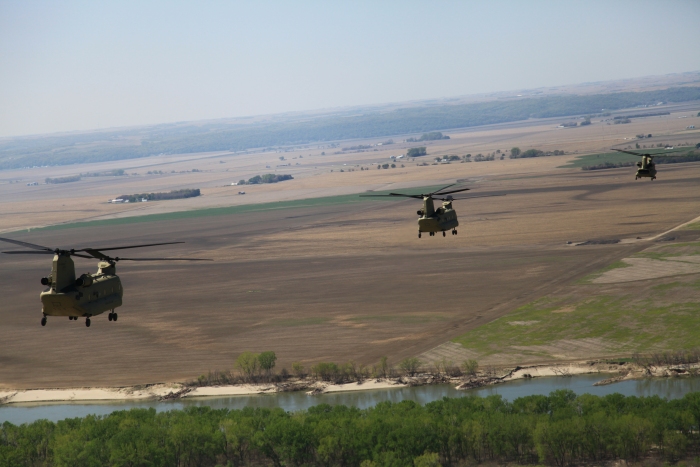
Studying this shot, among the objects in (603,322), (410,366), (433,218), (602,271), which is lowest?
(410,366)

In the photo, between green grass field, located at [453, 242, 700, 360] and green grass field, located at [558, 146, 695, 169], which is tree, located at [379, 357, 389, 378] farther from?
green grass field, located at [558, 146, 695, 169]

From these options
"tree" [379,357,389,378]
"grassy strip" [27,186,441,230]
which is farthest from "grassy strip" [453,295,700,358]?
"grassy strip" [27,186,441,230]

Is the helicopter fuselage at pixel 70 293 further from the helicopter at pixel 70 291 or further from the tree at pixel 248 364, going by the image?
the tree at pixel 248 364

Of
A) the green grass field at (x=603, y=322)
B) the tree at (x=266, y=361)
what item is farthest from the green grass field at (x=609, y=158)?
the tree at (x=266, y=361)

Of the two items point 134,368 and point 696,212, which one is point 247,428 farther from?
point 696,212

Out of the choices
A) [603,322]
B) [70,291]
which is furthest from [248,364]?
[70,291]

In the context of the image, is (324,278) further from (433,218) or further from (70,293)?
(70,293)
